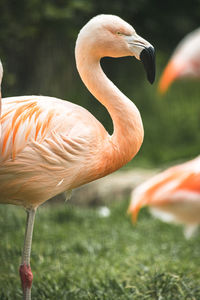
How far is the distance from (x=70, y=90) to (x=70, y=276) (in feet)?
17.3

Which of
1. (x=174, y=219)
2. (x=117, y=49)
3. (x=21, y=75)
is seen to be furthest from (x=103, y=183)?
(x=117, y=49)

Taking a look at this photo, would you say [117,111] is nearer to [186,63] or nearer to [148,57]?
[148,57]

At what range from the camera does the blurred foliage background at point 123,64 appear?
19.3ft

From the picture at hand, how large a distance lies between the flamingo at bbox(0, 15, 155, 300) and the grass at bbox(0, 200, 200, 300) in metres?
0.74

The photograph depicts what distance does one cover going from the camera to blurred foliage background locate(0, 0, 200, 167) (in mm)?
5871

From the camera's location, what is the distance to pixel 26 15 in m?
4.96

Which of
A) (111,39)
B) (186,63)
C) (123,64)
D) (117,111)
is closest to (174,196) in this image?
(117,111)

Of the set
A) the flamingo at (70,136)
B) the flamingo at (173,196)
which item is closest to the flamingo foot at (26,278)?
the flamingo at (70,136)

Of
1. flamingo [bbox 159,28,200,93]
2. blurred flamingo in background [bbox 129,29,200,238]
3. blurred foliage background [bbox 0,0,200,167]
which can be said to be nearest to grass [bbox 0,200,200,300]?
blurred flamingo in background [bbox 129,29,200,238]

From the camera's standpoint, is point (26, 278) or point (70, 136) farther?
point (26, 278)

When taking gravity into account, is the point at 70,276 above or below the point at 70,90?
above

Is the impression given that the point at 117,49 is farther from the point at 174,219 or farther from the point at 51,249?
the point at 51,249

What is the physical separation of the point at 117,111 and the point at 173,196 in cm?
96

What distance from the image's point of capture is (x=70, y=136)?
2.82 meters
